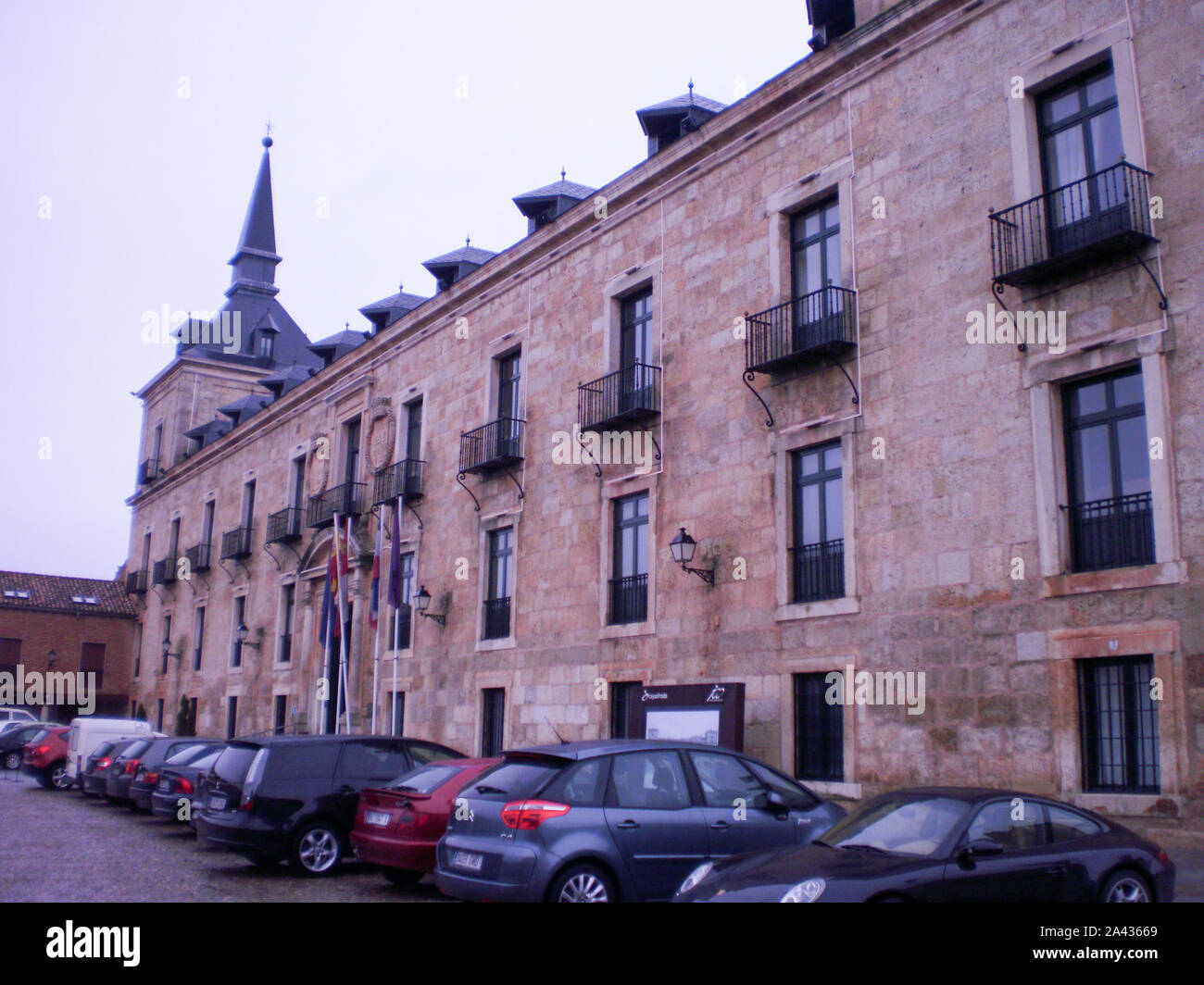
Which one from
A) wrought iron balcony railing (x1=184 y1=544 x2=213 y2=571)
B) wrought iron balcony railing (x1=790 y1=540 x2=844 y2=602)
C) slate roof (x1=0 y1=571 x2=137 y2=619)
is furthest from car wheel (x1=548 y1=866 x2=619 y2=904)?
slate roof (x1=0 y1=571 x2=137 y2=619)

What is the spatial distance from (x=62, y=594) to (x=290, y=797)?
154 ft

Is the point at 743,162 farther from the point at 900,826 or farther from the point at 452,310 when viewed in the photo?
the point at 900,826

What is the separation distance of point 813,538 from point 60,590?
48.0 m

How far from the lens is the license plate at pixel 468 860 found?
28.6 feet

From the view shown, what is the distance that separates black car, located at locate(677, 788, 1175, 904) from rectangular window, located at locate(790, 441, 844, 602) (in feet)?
23.1

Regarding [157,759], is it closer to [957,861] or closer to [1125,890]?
[957,861]

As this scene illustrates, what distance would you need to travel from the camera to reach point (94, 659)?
52719 millimetres

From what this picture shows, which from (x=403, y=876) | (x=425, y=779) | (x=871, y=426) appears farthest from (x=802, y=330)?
(x=403, y=876)

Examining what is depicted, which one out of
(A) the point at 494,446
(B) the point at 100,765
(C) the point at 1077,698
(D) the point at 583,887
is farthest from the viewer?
(A) the point at 494,446

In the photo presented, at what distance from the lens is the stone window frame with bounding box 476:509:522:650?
70.9 ft

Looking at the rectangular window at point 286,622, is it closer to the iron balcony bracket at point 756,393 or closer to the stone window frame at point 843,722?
the iron balcony bracket at point 756,393

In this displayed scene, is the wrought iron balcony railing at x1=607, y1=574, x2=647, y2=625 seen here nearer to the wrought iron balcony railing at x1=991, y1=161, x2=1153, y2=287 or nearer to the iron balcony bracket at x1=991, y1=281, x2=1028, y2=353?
the iron balcony bracket at x1=991, y1=281, x2=1028, y2=353

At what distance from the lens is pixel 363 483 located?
92.3 feet

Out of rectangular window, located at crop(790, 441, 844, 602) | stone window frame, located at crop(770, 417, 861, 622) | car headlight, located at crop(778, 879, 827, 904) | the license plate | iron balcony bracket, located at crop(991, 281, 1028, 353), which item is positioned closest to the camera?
car headlight, located at crop(778, 879, 827, 904)
